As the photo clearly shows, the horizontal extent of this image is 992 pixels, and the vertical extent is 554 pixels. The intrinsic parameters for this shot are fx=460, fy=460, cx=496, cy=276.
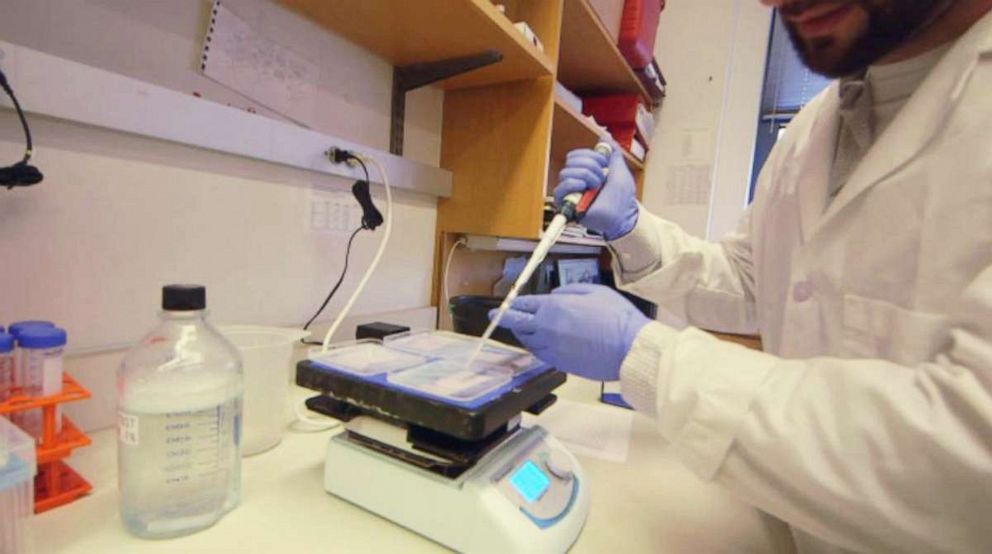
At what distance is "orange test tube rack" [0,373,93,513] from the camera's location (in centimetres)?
45

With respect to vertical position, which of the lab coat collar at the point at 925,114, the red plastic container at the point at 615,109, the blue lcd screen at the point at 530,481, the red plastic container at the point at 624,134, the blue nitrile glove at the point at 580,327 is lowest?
the blue lcd screen at the point at 530,481

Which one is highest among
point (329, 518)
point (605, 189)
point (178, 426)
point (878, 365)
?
point (605, 189)

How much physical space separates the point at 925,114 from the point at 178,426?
898 mm

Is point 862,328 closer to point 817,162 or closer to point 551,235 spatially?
point 817,162

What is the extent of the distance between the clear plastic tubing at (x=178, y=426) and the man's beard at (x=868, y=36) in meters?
0.83

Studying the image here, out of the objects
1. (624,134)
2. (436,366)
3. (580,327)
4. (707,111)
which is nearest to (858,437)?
(580,327)

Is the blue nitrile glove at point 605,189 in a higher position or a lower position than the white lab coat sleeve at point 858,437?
higher

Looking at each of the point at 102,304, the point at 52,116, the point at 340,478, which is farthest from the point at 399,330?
the point at 52,116

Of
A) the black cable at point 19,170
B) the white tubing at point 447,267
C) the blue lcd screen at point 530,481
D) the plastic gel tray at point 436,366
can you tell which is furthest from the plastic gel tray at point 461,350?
the white tubing at point 447,267

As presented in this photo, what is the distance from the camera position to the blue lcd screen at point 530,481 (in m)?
0.49

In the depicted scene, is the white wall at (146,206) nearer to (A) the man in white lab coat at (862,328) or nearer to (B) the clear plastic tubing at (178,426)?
(B) the clear plastic tubing at (178,426)

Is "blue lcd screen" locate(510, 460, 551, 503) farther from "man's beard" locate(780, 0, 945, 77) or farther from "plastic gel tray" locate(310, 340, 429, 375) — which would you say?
"man's beard" locate(780, 0, 945, 77)

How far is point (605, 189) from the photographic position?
93 cm

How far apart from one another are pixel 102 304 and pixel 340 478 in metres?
0.45
